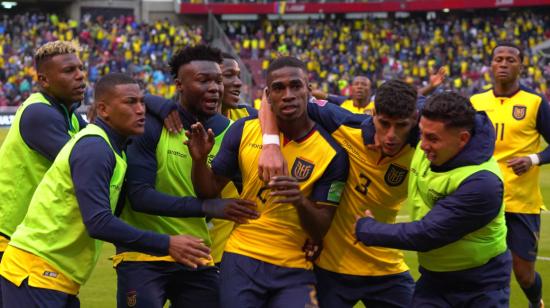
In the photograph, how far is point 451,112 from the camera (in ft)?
15.3

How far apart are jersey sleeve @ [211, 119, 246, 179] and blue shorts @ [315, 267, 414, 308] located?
90cm

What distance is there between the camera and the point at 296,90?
510cm

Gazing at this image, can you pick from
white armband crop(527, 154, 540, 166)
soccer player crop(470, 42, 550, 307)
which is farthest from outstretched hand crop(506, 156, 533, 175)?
soccer player crop(470, 42, 550, 307)

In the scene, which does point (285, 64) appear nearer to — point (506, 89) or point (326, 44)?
point (506, 89)

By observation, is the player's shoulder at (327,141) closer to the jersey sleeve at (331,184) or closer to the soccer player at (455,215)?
the jersey sleeve at (331,184)

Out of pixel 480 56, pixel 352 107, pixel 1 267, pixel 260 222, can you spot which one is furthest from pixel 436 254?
pixel 480 56

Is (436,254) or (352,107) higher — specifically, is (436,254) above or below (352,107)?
above

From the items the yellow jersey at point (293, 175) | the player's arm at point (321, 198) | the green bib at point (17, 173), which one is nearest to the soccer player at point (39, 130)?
the green bib at point (17, 173)

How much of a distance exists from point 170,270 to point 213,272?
36 cm

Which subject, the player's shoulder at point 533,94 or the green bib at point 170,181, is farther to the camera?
the player's shoulder at point 533,94

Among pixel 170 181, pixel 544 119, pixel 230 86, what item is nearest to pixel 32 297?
pixel 170 181

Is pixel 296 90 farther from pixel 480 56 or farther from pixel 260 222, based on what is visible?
pixel 480 56

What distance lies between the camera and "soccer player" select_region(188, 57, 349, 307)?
508 cm

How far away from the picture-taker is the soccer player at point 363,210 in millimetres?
5301
